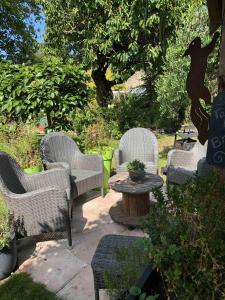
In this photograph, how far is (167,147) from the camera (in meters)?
9.33

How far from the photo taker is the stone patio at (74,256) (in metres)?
2.93

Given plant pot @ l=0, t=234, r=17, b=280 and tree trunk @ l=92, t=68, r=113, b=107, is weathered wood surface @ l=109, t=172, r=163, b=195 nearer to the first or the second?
plant pot @ l=0, t=234, r=17, b=280

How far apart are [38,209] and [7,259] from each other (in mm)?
631

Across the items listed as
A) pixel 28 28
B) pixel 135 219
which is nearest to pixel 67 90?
pixel 135 219

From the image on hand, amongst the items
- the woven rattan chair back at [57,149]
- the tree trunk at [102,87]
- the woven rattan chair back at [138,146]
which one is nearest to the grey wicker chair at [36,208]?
the woven rattan chair back at [57,149]

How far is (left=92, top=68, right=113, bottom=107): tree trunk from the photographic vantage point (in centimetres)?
1307

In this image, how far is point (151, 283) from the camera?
5.24 feet

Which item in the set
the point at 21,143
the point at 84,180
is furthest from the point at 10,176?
the point at 21,143

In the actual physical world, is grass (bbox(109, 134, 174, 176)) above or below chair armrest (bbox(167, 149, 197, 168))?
below

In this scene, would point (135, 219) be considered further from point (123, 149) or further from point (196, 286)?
point (196, 286)

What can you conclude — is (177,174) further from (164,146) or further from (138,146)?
(164,146)

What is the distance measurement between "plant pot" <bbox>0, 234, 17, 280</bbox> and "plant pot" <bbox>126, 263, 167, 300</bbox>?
6.24ft

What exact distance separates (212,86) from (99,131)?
2975 millimetres

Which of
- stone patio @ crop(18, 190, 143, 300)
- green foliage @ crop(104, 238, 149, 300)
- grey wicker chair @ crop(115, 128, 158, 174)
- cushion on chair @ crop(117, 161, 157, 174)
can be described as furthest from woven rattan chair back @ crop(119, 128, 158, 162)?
green foliage @ crop(104, 238, 149, 300)
